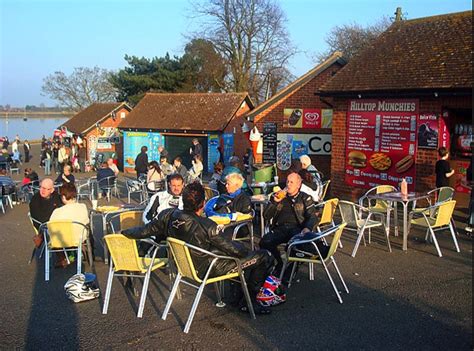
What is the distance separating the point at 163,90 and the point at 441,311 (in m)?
34.5

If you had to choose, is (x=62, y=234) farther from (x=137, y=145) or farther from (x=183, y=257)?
(x=137, y=145)

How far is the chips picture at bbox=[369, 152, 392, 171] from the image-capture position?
39.8 ft

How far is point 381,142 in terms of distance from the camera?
481 inches

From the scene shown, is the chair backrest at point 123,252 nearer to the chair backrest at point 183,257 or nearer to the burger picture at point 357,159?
the chair backrest at point 183,257

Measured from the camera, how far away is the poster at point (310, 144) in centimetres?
1692

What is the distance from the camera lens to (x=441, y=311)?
17.8ft

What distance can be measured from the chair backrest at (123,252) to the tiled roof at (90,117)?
90.9ft

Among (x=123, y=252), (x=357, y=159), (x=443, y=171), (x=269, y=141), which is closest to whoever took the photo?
(x=123, y=252)

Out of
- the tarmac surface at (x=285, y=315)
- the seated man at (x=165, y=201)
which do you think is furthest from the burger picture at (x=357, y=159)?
the seated man at (x=165, y=201)

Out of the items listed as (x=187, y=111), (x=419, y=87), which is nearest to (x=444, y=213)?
(x=419, y=87)

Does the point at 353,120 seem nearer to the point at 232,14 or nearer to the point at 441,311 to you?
the point at 441,311

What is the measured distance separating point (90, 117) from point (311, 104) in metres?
21.4

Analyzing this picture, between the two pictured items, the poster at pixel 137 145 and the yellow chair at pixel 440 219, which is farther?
the poster at pixel 137 145

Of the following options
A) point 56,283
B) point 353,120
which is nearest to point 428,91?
point 353,120
